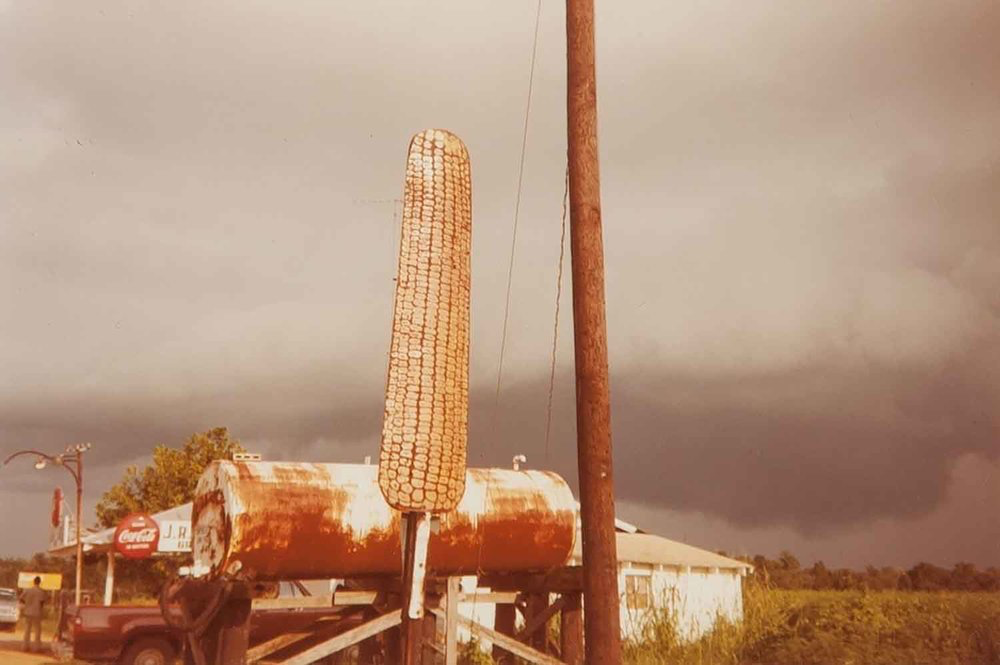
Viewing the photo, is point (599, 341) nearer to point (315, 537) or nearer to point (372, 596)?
point (315, 537)

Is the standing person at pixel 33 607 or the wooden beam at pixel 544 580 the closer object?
the wooden beam at pixel 544 580

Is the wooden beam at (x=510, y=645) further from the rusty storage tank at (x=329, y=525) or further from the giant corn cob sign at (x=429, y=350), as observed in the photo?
the giant corn cob sign at (x=429, y=350)

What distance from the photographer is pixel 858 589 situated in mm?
19797

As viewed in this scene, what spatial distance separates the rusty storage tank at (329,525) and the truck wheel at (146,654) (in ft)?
22.6

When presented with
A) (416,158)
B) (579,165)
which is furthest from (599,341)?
(416,158)

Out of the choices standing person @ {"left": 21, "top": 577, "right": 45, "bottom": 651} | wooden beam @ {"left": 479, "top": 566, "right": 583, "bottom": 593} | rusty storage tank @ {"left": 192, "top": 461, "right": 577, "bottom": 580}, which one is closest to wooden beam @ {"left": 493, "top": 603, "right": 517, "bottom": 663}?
wooden beam @ {"left": 479, "top": 566, "right": 583, "bottom": 593}

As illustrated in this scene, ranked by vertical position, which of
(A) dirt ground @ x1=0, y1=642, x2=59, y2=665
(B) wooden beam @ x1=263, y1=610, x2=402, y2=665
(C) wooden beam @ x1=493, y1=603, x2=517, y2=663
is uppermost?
(B) wooden beam @ x1=263, y1=610, x2=402, y2=665

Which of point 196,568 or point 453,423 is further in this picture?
point 196,568

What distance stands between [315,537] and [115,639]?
27.5 ft

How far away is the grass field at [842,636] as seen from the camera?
15094 mm

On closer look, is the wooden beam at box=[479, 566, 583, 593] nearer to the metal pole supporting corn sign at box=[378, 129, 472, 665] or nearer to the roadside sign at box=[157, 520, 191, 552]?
the metal pole supporting corn sign at box=[378, 129, 472, 665]

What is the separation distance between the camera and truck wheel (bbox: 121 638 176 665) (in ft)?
54.6

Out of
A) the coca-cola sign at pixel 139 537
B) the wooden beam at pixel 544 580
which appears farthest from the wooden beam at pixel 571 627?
the coca-cola sign at pixel 139 537

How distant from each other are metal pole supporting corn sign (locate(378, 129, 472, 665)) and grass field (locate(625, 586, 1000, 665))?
1006 cm
